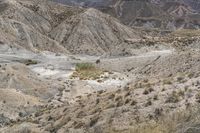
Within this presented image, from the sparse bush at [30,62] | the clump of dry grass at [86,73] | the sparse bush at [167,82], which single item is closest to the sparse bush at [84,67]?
the clump of dry grass at [86,73]

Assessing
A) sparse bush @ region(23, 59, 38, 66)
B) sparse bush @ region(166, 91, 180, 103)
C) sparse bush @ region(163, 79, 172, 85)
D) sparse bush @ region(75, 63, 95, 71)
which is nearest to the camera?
sparse bush @ region(166, 91, 180, 103)

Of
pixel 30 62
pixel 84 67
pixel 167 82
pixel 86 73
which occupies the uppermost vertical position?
pixel 167 82

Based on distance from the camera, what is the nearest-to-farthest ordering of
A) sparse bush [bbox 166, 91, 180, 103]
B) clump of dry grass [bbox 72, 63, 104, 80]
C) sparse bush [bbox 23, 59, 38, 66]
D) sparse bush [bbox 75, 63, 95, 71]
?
sparse bush [bbox 166, 91, 180, 103] < clump of dry grass [bbox 72, 63, 104, 80] < sparse bush [bbox 75, 63, 95, 71] < sparse bush [bbox 23, 59, 38, 66]

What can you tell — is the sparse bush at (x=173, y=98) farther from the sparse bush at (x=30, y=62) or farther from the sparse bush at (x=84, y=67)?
the sparse bush at (x=30, y=62)

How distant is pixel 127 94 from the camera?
2770 cm

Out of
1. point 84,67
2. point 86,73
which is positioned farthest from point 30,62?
point 86,73

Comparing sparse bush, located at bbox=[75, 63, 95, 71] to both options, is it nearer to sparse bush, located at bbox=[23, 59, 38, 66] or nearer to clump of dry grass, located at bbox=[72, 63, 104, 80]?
clump of dry grass, located at bbox=[72, 63, 104, 80]

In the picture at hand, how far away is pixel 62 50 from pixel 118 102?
506 feet

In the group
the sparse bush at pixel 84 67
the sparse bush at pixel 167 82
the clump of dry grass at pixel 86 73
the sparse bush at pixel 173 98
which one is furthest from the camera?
the sparse bush at pixel 84 67

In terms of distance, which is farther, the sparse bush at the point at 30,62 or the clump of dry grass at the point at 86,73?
the sparse bush at the point at 30,62

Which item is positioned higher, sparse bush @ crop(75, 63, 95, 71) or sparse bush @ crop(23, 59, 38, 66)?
sparse bush @ crop(75, 63, 95, 71)

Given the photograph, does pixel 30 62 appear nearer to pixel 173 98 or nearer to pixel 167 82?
pixel 167 82

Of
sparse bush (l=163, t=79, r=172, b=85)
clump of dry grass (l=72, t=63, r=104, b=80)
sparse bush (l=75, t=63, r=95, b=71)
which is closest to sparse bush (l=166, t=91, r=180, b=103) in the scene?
sparse bush (l=163, t=79, r=172, b=85)

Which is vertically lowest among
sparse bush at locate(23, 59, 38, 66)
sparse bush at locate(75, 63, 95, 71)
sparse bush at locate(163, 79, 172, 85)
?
sparse bush at locate(23, 59, 38, 66)
